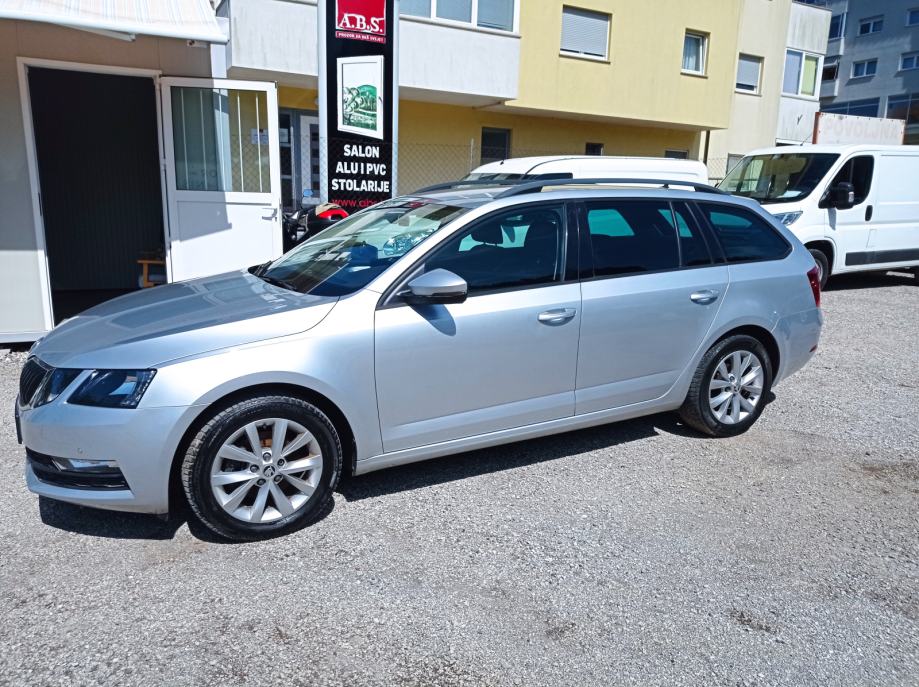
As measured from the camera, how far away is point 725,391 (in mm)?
4848

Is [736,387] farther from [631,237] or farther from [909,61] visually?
[909,61]

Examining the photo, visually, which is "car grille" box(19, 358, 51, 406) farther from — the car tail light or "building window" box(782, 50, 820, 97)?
"building window" box(782, 50, 820, 97)

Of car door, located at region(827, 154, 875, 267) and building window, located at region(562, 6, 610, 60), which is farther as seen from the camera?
building window, located at region(562, 6, 610, 60)

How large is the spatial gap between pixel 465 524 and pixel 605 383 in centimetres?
125

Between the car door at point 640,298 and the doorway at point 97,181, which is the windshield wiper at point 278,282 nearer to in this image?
the car door at point 640,298

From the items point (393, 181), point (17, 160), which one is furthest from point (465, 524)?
point (393, 181)

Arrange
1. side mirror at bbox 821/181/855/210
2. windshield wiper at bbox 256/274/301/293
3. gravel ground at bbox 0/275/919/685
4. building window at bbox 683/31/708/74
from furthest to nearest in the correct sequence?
building window at bbox 683/31/708/74
side mirror at bbox 821/181/855/210
windshield wiper at bbox 256/274/301/293
gravel ground at bbox 0/275/919/685

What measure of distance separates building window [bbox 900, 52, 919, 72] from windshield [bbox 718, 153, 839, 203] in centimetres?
3957

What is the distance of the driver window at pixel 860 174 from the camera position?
10.5 meters

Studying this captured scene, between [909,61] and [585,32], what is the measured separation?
35.1 metres

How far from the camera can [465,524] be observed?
145 inches

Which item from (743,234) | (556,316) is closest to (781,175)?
(743,234)

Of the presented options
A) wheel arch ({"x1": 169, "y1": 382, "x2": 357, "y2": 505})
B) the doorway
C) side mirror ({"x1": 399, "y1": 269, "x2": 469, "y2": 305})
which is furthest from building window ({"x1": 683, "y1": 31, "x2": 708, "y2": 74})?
wheel arch ({"x1": 169, "y1": 382, "x2": 357, "y2": 505})

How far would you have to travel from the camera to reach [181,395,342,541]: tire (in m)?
3.26
